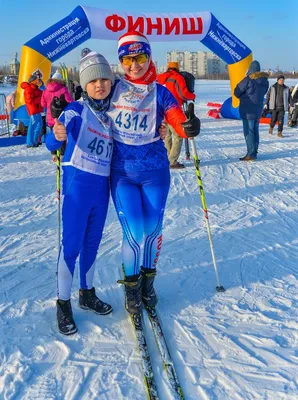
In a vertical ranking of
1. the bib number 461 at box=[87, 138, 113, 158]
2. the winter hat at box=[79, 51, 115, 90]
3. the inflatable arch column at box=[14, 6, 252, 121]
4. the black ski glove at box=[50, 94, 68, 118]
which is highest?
the inflatable arch column at box=[14, 6, 252, 121]

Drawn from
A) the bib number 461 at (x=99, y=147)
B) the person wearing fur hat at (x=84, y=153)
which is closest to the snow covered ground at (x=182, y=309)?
the person wearing fur hat at (x=84, y=153)

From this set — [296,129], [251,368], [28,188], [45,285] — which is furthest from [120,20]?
[251,368]

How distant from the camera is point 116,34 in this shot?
11.5 meters

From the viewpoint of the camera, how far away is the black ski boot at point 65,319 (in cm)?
265

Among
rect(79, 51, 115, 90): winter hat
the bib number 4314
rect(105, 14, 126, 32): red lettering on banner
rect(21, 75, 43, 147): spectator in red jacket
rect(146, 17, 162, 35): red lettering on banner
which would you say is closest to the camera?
rect(79, 51, 115, 90): winter hat

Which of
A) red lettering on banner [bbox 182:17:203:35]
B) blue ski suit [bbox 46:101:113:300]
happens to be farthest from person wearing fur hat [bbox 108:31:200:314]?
red lettering on banner [bbox 182:17:203:35]

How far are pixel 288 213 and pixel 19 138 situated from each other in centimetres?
760

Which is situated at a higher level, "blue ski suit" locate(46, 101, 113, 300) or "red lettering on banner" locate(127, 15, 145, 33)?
"red lettering on banner" locate(127, 15, 145, 33)

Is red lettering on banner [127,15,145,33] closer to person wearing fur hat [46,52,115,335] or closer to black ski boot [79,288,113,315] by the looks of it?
person wearing fur hat [46,52,115,335]

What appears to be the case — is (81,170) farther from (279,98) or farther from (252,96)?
(279,98)

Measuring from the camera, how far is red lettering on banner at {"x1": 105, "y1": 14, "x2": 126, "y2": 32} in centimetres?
1125

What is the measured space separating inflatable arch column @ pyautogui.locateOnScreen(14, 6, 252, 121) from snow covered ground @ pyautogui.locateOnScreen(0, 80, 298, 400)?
6.16m

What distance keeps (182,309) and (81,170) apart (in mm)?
1319

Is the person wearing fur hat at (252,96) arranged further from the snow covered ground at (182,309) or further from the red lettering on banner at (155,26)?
the red lettering on banner at (155,26)
